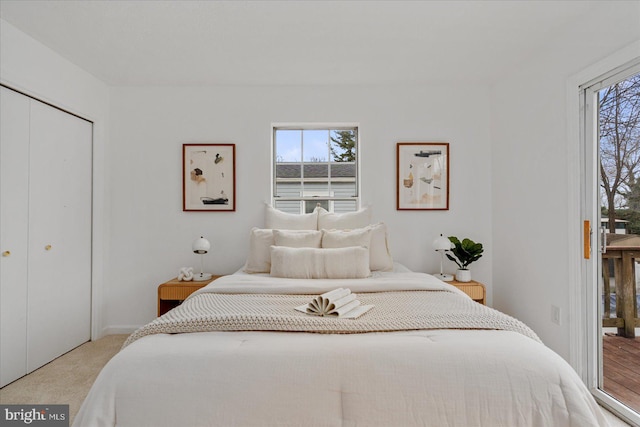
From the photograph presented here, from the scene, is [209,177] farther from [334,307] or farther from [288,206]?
[334,307]

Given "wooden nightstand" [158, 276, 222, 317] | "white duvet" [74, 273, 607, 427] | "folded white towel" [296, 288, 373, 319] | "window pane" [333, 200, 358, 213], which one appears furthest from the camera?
"window pane" [333, 200, 358, 213]

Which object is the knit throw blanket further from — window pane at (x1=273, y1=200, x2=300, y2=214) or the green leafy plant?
window pane at (x1=273, y1=200, x2=300, y2=214)

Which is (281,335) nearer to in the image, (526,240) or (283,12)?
(283,12)

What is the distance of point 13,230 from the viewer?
2.59 m

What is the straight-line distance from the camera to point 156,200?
3639mm

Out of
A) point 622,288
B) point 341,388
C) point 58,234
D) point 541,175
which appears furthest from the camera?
point 58,234

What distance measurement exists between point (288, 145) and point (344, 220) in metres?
1.05

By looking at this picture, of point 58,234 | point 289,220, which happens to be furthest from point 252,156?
point 58,234

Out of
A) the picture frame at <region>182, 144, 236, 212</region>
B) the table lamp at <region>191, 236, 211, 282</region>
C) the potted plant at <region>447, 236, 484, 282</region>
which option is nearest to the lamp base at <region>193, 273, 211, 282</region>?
the table lamp at <region>191, 236, 211, 282</region>

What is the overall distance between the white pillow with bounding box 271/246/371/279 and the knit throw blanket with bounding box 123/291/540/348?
0.73 meters

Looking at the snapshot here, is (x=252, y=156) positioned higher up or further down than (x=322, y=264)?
higher up

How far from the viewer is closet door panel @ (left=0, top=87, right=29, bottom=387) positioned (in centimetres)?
251

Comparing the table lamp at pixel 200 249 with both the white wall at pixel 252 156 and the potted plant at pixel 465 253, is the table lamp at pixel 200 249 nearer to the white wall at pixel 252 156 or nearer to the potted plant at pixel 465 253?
the white wall at pixel 252 156

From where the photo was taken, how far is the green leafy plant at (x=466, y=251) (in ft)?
10.9
